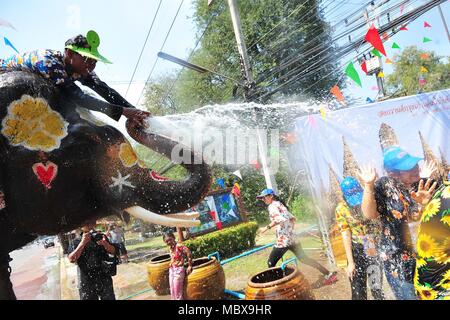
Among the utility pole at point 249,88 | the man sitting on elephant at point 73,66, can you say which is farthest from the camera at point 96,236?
the utility pole at point 249,88

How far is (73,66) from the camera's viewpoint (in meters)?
2.19

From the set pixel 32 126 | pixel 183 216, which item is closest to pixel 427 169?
pixel 183 216

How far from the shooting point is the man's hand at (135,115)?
2.25 meters

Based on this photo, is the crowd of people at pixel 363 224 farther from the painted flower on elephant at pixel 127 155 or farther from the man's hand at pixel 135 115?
the painted flower on elephant at pixel 127 155

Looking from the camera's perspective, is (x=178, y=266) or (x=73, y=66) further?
(x=178, y=266)

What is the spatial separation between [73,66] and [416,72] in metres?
39.3

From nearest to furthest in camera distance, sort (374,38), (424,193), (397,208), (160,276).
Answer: (424,193)
(397,208)
(374,38)
(160,276)

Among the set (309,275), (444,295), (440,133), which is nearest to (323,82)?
(309,275)

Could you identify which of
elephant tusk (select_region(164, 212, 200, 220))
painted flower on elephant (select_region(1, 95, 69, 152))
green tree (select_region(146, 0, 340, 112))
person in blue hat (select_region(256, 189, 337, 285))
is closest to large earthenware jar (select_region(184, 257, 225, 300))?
person in blue hat (select_region(256, 189, 337, 285))

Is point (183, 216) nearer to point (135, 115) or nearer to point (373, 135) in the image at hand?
point (135, 115)

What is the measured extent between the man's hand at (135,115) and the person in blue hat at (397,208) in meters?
2.12

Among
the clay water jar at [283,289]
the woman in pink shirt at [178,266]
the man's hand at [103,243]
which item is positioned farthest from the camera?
the woman in pink shirt at [178,266]
